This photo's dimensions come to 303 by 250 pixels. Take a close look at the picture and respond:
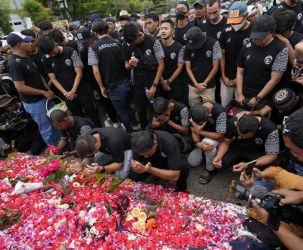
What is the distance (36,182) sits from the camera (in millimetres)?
3615

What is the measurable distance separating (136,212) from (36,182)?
1568mm

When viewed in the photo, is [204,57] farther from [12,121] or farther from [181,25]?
[12,121]

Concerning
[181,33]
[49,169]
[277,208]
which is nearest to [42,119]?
[49,169]

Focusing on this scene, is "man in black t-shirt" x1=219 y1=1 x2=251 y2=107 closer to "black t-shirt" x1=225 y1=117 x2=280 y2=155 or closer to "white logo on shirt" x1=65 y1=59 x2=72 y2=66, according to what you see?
"black t-shirt" x1=225 y1=117 x2=280 y2=155

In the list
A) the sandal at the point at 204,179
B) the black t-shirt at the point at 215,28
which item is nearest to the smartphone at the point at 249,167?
the sandal at the point at 204,179

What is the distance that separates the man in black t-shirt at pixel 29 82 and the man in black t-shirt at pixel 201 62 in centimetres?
283

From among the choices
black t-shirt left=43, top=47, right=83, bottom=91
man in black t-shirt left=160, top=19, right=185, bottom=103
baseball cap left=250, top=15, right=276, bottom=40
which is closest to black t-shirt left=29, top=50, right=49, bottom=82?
black t-shirt left=43, top=47, right=83, bottom=91

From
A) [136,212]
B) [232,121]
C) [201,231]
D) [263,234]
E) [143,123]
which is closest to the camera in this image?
[263,234]

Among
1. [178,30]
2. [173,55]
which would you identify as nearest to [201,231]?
[173,55]

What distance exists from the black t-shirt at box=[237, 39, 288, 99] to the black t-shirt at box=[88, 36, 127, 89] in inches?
87.4

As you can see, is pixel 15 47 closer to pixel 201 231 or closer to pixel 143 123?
pixel 143 123

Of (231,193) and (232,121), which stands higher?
(232,121)

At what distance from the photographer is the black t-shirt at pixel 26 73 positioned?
192 inches

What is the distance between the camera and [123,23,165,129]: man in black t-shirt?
4678mm
